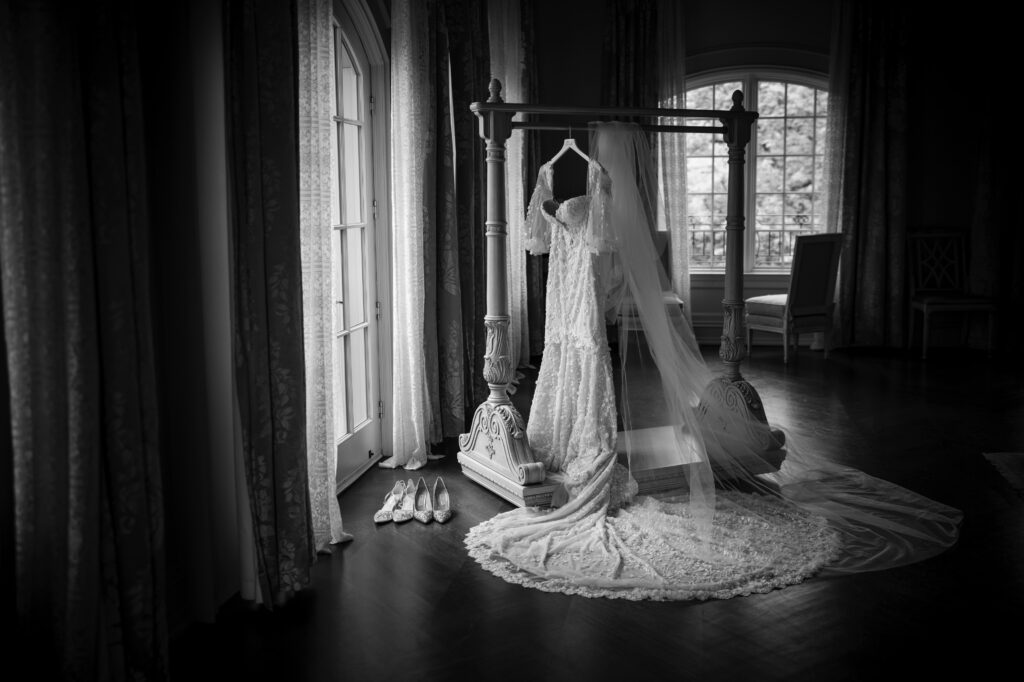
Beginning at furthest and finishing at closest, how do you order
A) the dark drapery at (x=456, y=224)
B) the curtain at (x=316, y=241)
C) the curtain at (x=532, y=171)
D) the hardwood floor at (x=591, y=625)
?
the curtain at (x=532, y=171) → the dark drapery at (x=456, y=224) → the curtain at (x=316, y=241) → the hardwood floor at (x=591, y=625)

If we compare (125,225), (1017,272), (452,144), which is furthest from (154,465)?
(1017,272)

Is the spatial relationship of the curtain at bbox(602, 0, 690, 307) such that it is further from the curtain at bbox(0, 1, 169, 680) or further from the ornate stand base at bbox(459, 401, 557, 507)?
the curtain at bbox(0, 1, 169, 680)

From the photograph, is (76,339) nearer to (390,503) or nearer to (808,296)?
(390,503)

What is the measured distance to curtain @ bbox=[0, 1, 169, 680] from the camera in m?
2.00

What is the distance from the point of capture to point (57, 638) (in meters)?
2.13

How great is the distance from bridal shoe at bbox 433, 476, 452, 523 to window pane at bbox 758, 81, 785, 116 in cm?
587

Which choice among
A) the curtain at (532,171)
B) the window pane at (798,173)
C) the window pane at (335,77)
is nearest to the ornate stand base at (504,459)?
the window pane at (335,77)

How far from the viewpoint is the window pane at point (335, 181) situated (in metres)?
4.21

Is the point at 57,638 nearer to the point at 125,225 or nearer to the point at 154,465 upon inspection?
the point at 154,465

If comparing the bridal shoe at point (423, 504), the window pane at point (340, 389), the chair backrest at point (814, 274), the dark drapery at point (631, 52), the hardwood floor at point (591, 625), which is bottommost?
the hardwood floor at point (591, 625)

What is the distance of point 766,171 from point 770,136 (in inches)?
13.0

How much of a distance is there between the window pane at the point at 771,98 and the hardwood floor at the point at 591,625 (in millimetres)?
5374

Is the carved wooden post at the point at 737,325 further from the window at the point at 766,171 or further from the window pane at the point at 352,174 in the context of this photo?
the window at the point at 766,171

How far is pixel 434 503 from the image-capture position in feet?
13.4
